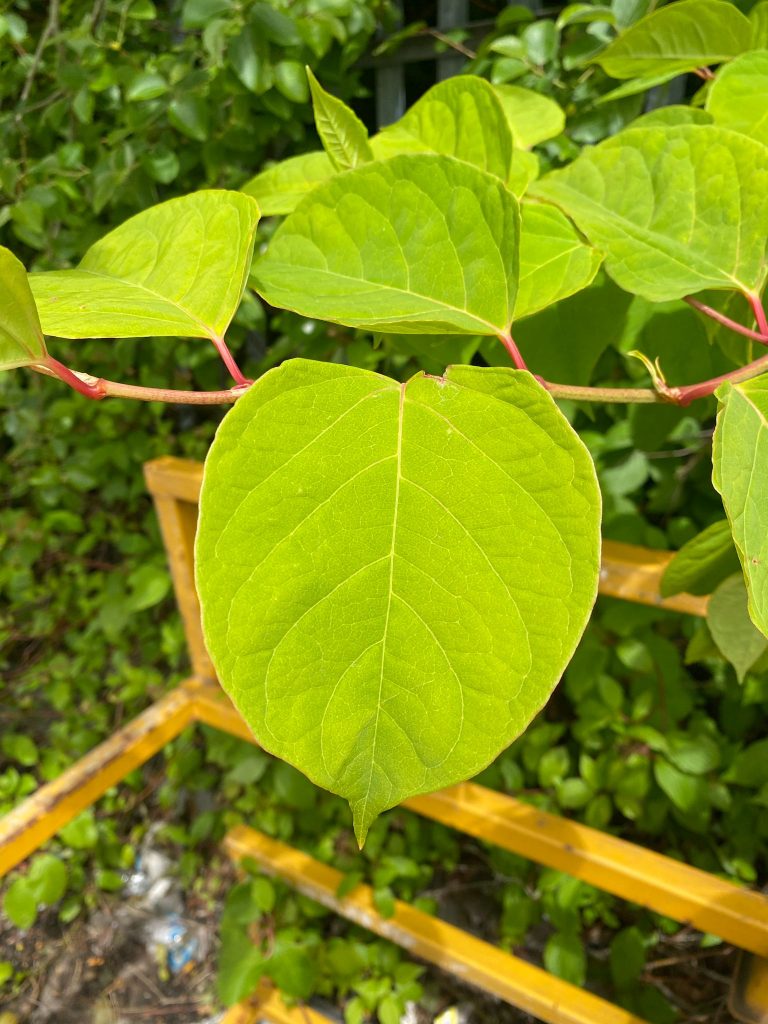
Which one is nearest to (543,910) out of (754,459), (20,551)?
(754,459)

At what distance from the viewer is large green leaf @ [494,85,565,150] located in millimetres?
516

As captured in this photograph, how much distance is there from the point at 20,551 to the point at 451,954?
1270 millimetres

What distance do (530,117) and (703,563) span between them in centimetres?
37

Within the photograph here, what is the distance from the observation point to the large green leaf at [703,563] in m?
0.39

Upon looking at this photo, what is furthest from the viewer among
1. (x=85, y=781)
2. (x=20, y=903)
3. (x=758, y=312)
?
(x=20, y=903)

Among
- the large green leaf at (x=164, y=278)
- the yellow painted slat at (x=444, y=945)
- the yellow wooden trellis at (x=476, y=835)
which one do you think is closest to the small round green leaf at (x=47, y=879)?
the yellow wooden trellis at (x=476, y=835)

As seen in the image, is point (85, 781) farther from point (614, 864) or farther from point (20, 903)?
point (614, 864)

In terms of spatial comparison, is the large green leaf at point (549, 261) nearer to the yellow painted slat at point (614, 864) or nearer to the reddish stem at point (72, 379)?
the reddish stem at point (72, 379)

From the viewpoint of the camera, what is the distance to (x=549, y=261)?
0.37 meters

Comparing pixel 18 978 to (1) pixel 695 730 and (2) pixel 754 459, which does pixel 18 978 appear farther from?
(2) pixel 754 459

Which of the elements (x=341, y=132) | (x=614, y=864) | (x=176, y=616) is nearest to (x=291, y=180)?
(x=341, y=132)

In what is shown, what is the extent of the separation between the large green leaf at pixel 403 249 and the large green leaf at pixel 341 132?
0.21 ft

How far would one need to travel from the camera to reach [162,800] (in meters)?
1.55

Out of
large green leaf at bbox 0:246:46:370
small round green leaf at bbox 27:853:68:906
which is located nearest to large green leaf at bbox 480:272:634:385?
large green leaf at bbox 0:246:46:370
